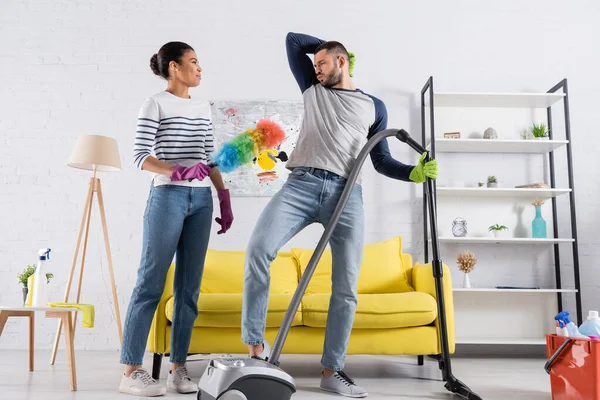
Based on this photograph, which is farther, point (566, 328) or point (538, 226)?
point (538, 226)

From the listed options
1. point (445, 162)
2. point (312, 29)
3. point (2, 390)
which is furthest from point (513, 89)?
point (2, 390)

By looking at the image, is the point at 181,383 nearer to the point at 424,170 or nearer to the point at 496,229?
the point at 424,170

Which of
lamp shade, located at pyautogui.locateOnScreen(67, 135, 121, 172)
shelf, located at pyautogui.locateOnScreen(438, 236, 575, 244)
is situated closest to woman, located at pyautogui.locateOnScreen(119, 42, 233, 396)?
lamp shade, located at pyautogui.locateOnScreen(67, 135, 121, 172)

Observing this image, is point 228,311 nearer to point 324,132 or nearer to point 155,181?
point 155,181

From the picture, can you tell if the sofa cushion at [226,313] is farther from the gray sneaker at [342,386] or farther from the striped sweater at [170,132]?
the striped sweater at [170,132]

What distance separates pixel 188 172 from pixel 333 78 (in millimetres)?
764

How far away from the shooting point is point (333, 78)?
8.05ft

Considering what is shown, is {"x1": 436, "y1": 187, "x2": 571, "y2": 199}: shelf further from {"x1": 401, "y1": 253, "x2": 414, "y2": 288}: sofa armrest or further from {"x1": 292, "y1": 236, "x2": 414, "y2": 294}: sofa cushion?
Answer: {"x1": 292, "y1": 236, "x2": 414, "y2": 294}: sofa cushion

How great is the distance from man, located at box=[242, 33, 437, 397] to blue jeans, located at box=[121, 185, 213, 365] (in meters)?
0.38

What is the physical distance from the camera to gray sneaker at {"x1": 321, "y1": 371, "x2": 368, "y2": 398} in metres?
2.36

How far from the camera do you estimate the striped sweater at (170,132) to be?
237 cm

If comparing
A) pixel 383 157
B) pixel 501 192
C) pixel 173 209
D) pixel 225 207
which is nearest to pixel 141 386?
pixel 173 209

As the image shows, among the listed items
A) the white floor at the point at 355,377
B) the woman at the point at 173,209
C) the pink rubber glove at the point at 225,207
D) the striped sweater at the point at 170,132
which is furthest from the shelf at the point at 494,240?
the striped sweater at the point at 170,132

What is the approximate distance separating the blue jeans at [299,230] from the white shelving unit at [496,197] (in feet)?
5.63
